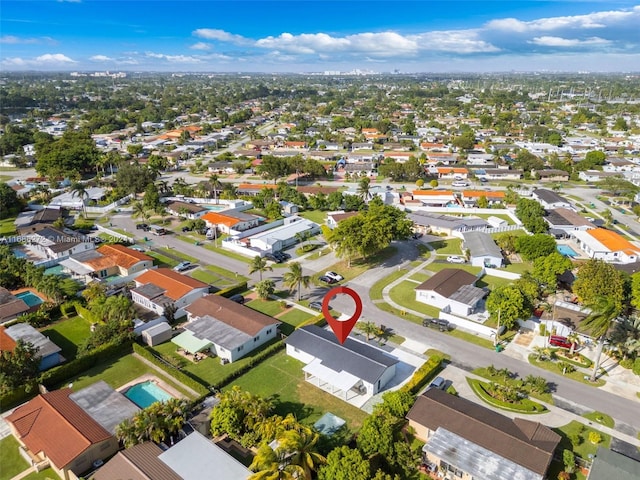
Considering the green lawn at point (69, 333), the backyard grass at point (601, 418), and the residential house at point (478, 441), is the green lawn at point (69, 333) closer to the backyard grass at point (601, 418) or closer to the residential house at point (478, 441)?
the residential house at point (478, 441)

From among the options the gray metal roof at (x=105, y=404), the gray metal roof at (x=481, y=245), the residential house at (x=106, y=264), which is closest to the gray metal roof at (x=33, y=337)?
the gray metal roof at (x=105, y=404)

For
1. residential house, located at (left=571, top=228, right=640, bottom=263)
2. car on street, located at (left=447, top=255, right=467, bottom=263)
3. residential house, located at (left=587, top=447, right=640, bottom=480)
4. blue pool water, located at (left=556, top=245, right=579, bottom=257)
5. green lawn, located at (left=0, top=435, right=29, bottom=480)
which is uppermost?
residential house, located at (left=587, top=447, right=640, bottom=480)

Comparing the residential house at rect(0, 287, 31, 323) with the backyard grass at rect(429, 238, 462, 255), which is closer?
the residential house at rect(0, 287, 31, 323)

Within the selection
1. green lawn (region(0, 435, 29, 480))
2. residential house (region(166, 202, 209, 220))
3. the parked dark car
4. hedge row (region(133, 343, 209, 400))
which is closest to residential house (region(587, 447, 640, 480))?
the parked dark car

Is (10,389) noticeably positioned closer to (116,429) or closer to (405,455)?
(116,429)

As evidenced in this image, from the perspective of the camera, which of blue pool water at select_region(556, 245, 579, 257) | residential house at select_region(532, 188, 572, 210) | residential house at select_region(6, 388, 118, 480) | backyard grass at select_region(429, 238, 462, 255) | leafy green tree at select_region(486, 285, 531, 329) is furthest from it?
residential house at select_region(532, 188, 572, 210)

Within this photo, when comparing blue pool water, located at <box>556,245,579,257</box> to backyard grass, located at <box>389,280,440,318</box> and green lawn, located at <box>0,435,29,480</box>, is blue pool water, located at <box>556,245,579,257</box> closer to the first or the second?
backyard grass, located at <box>389,280,440,318</box>

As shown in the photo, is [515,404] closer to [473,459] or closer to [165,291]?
[473,459]
